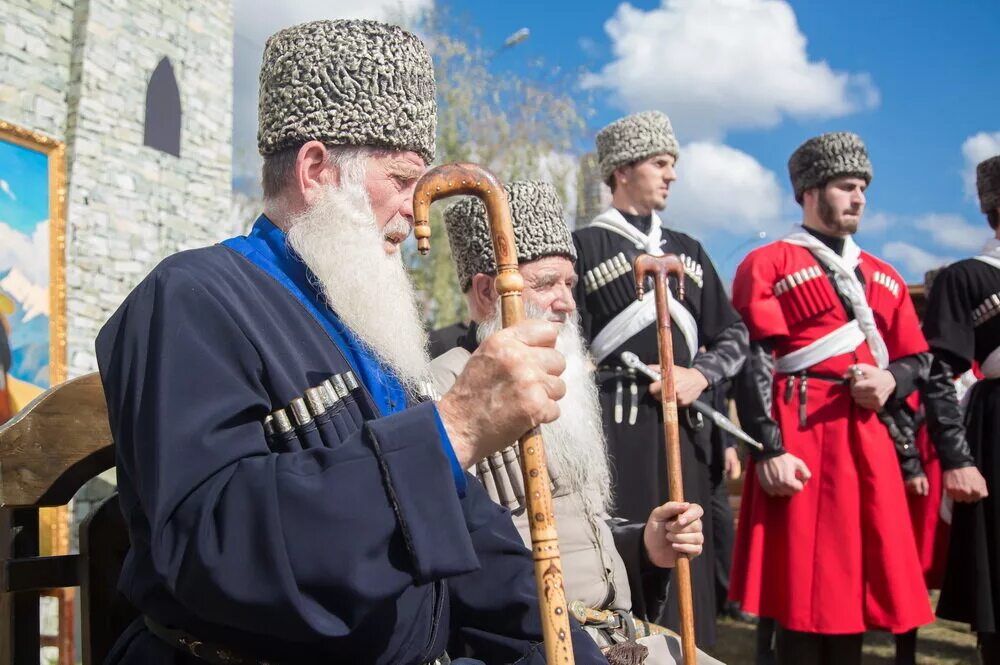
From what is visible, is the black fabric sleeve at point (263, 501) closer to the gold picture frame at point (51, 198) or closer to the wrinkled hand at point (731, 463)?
the wrinkled hand at point (731, 463)

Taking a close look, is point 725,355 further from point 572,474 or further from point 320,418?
point 320,418

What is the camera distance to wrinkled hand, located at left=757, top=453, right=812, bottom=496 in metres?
4.27

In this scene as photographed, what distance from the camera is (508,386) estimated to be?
1.52 meters

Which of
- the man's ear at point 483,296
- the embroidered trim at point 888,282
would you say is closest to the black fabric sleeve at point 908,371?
the embroidered trim at point 888,282

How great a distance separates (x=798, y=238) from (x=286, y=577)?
3864 millimetres

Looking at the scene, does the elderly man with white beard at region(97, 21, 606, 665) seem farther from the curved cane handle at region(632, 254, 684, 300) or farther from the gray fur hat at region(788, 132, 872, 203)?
the gray fur hat at region(788, 132, 872, 203)

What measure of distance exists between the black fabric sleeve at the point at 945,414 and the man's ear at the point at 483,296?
8.92ft

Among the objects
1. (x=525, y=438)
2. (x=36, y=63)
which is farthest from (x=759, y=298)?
(x=36, y=63)

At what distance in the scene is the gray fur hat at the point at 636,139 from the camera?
454 centimetres

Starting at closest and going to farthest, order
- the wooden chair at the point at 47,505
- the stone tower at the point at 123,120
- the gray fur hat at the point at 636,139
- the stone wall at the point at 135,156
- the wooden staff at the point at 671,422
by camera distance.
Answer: the wooden chair at the point at 47,505 < the wooden staff at the point at 671,422 < the gray fur hat at the point at 636,139 < the stone tower at the point at 123,120 < the stone wall at the point at 135,156

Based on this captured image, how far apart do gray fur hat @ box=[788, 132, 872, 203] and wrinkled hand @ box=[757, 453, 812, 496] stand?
1.45 m

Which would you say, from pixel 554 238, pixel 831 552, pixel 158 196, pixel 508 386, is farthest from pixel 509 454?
pixel 158 196

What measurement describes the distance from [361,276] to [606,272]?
A: 2467mm

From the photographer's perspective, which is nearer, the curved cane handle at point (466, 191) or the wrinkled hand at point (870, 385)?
the curved cane handle at point (466, 191)
